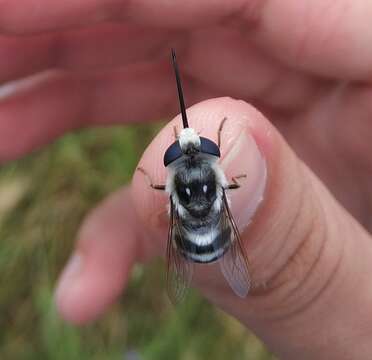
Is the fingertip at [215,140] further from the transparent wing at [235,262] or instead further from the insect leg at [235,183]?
the transparent wing at [235,262]

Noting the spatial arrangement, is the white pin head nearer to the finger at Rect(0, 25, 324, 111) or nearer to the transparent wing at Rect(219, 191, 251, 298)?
the transparent wing at Rect(219, 191, 251, 298)

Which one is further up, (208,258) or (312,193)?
(312,193)

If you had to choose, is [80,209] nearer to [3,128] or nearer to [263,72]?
[3,128]

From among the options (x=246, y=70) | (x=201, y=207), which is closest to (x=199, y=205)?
(x=201, y=207)

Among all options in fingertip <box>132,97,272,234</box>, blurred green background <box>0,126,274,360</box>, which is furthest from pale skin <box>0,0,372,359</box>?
blurred green background <box>0,126,274,360</box>

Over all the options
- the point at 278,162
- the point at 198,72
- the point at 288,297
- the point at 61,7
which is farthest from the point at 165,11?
the point at 288,297
